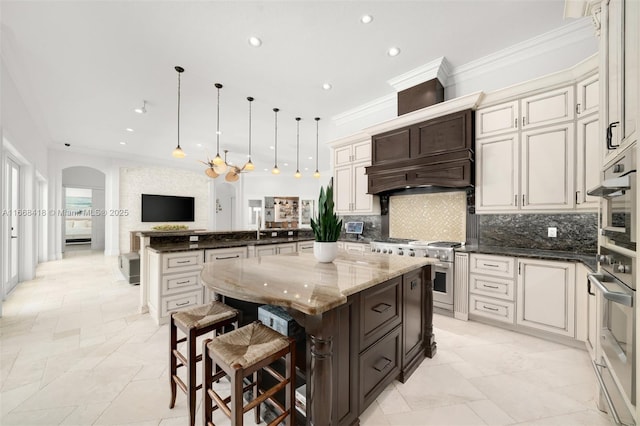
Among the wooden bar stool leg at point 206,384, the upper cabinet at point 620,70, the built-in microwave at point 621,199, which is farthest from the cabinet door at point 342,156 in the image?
the wooden bar stool leg at point 206,384

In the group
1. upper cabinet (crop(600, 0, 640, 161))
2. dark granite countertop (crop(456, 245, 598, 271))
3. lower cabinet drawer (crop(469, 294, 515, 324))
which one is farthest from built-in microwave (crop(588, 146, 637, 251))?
lower cabinet drawer (crop(469, 294, 515, 324))

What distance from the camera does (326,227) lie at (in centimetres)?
175

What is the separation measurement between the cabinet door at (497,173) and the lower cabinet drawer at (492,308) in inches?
41.5

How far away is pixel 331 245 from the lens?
5.96 ft

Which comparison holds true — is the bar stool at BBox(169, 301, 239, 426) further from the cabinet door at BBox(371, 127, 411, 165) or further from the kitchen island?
the cabinet door at BBox(371, 127, 411, 165)

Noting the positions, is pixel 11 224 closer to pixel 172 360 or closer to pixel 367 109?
pixel 172 360

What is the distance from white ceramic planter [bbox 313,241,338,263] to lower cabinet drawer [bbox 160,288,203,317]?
2.06 metres

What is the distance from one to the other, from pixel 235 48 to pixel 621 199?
3.53 meters

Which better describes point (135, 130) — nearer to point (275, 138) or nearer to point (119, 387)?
point (275, 138)

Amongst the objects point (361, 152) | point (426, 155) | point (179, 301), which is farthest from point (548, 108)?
point (179, 301)

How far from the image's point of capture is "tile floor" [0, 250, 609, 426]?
153 centimetres

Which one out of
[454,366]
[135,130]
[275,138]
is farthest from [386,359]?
[135,130]

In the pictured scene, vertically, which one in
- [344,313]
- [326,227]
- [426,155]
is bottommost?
[344,313]

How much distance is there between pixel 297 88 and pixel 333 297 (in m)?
3.61
